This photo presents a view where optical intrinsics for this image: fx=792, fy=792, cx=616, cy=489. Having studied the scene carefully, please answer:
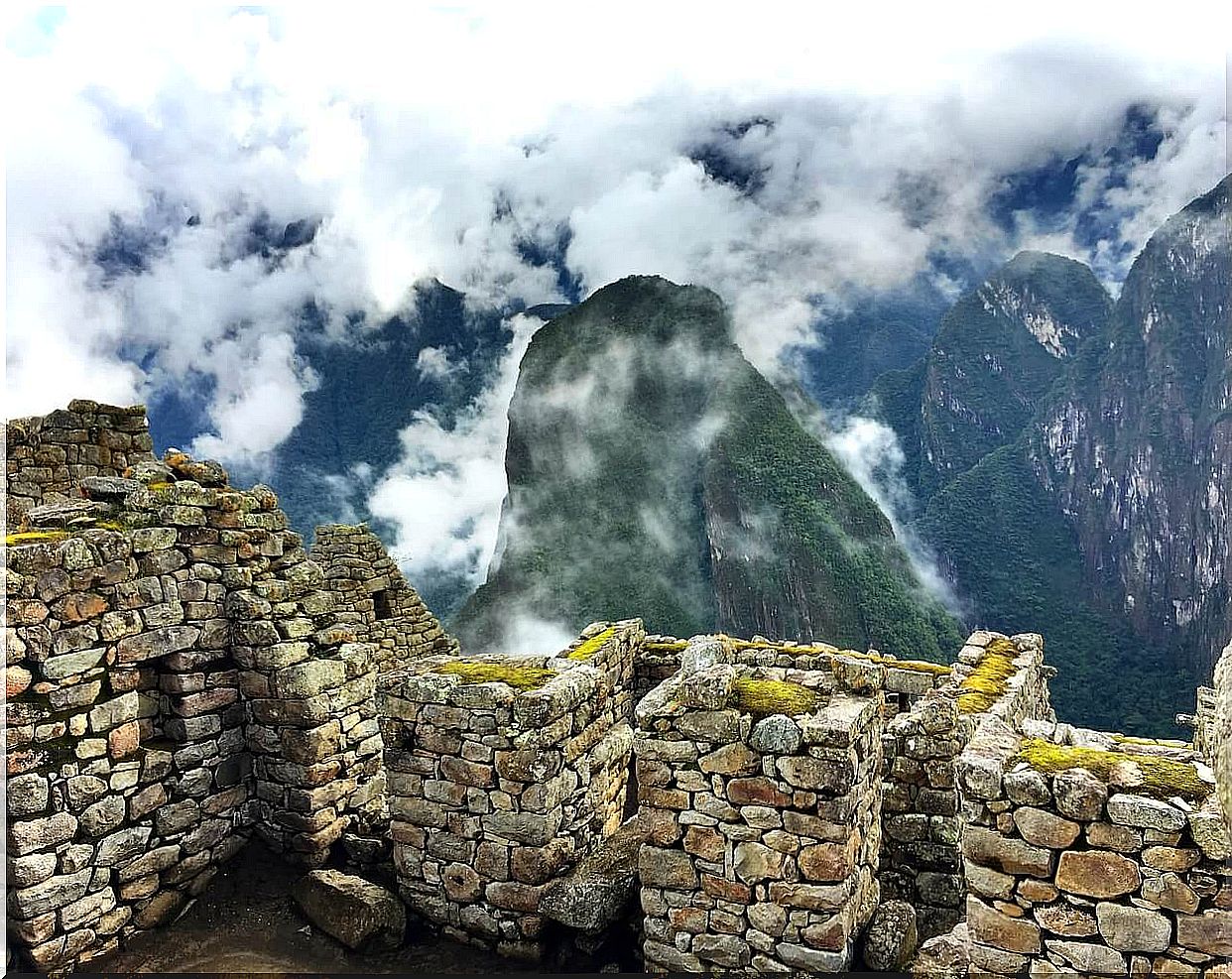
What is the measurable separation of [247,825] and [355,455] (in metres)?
77.9

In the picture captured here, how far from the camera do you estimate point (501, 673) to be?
6.32 m

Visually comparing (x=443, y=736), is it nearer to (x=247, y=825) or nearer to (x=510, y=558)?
(x=247, y=825)

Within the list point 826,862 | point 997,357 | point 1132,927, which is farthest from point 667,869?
point 997,357

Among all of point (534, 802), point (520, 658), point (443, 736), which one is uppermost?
point (520, 658)

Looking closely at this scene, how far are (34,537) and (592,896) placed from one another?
5.03 meters

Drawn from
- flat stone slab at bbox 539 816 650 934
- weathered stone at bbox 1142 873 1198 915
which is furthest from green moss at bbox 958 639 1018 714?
flat stone slab at bbox 539 816 650 934

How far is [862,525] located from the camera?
3772 inches

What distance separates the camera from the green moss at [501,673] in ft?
20.1

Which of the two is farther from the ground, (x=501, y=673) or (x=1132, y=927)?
(x=501, y=673)

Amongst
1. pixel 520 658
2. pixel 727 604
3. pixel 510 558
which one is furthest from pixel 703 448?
pixel 520 658

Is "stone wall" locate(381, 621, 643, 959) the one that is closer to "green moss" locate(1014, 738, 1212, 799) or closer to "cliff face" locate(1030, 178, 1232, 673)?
"green moss" locate(1014, 738, 1212, 799)

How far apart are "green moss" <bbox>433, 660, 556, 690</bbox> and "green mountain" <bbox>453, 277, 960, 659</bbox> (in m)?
70.4

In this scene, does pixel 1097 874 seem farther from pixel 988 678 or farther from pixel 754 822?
pixel 988 678

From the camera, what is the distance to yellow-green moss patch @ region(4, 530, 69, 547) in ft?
19.3
